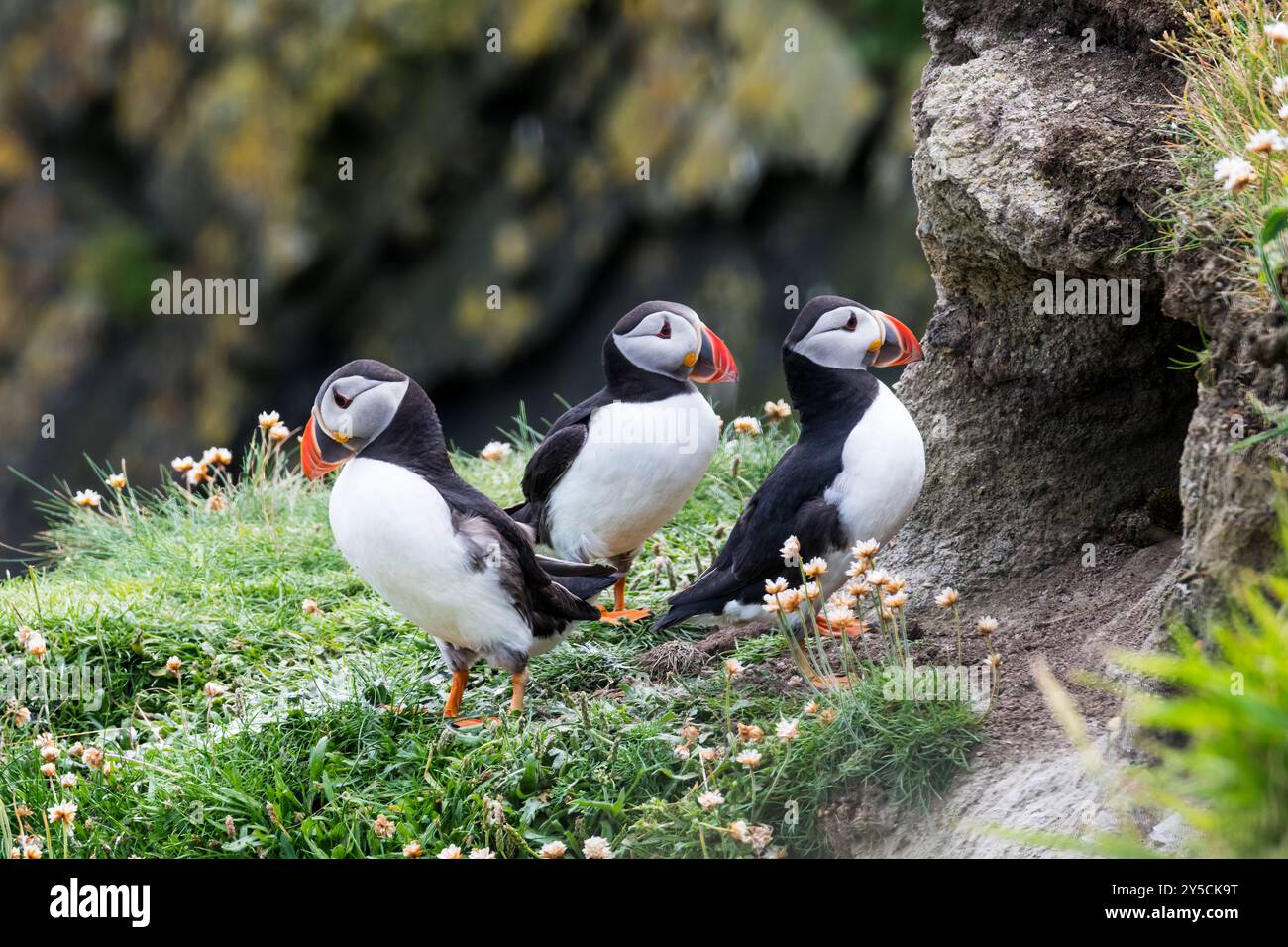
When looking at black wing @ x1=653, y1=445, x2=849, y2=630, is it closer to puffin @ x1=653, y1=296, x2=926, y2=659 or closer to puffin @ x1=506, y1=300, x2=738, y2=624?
puffin @ x1=653, y1=296, x2=926, y2=659

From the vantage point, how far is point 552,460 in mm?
5035

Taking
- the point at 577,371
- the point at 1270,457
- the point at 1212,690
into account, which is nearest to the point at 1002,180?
the point at 1270,457

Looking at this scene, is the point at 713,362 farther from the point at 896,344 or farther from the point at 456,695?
the point at 456,695

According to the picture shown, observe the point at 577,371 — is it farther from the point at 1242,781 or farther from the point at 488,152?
the point at 1242,781

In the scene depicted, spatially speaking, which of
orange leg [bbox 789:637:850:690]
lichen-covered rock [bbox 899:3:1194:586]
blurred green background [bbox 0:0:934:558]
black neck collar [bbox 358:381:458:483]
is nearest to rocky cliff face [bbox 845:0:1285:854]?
lichen-covered rock [bbox 899:3:1194:586]

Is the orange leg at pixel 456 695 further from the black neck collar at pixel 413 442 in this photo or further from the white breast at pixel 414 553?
the black neck collar at pixel 413 442

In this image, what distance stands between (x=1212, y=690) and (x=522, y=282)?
468 inches

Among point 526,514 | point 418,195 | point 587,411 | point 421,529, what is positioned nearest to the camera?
point 421,529

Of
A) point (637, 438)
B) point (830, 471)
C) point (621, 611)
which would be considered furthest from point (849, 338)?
point (621, 611)

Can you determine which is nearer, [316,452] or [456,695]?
[316,452]

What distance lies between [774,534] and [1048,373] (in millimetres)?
1210

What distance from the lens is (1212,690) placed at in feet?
7.18

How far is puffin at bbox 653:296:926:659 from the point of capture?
4.44 m

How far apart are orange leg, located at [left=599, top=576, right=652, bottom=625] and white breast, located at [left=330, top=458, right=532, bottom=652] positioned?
34.0 inches
